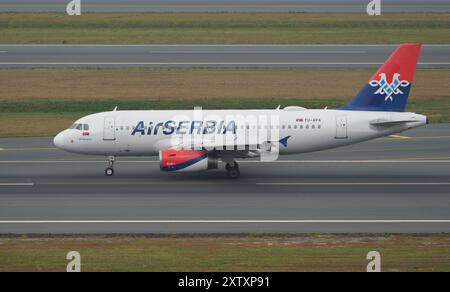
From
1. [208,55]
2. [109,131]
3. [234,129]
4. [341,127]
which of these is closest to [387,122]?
[341,127]

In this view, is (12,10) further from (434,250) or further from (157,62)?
(434,250)

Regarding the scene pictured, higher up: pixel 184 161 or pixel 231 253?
pixel 184 161

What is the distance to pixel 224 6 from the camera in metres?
119

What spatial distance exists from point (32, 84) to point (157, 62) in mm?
13054

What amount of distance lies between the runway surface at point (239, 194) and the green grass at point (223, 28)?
40.1m

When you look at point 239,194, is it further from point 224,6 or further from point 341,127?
point 224,6

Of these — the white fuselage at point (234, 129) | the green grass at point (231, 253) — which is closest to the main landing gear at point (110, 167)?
the white fuselage at point (234, 129)

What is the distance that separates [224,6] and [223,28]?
19.3 meters

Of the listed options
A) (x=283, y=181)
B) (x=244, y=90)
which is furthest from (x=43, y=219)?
(x=244, y=90)

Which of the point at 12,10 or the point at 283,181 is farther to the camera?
the point at 12,10

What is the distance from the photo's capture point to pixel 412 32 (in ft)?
309

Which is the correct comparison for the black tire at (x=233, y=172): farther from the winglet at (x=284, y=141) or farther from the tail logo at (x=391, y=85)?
the tail logo at (x=391, y=85)

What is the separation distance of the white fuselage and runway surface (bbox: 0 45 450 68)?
113 ft

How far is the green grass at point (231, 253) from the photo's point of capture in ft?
98.4
